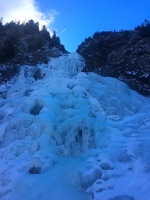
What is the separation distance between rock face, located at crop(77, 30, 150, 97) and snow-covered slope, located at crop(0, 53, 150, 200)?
149cm

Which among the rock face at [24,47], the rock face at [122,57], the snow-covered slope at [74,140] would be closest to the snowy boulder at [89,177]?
the snow-covered slope at [74,140]

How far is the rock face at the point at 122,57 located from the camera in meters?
23.3

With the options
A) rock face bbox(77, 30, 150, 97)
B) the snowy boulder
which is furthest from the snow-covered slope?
rock face bbox(77, 30, 150, 97)

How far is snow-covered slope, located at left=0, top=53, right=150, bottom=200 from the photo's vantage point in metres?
13.5

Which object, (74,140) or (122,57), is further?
(122,57)

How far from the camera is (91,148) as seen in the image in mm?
16250

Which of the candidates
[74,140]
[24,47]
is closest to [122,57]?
[24,47]

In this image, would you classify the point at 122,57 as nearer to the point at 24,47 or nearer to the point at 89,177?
the point at 24,47

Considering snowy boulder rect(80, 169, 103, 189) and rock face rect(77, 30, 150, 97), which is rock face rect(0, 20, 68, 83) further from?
snowy boulder rect(80, 169, 103, 189)

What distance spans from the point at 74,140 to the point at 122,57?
1096 centimetres

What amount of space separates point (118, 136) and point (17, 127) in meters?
4.92

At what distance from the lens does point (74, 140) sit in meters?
16.4

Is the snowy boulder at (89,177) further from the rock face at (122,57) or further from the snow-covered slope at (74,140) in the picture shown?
the rock face at (122,57)

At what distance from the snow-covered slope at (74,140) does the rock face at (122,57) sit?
149 centimetres
